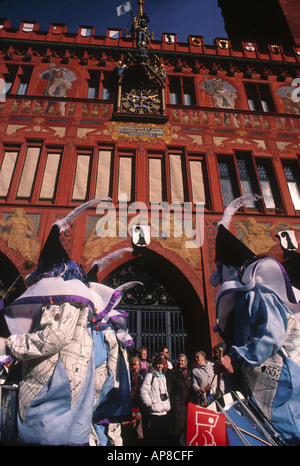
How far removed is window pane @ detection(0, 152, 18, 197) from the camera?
8648mm

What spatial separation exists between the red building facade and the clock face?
53mm

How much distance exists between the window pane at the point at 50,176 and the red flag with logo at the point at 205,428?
7.44 meters

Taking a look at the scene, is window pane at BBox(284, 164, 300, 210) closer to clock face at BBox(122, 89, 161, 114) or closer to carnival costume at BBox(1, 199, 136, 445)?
clock face at BBox(122, 89, 161, 114)

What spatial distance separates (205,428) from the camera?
8.23ft

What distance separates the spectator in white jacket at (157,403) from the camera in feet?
14.8

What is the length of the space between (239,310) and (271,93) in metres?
11.5

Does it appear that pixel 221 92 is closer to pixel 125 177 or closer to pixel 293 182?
pixel 293 182

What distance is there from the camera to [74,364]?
2.79 m

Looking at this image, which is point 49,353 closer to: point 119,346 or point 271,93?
point 119,346

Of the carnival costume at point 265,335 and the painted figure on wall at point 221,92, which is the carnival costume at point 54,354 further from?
the painted figure on wall at point 221,92

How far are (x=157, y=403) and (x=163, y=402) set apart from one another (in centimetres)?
11

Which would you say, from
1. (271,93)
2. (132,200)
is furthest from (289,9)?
(132,200)

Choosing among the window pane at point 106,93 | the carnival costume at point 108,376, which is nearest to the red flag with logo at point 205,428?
the carnival costume at point 108,376
